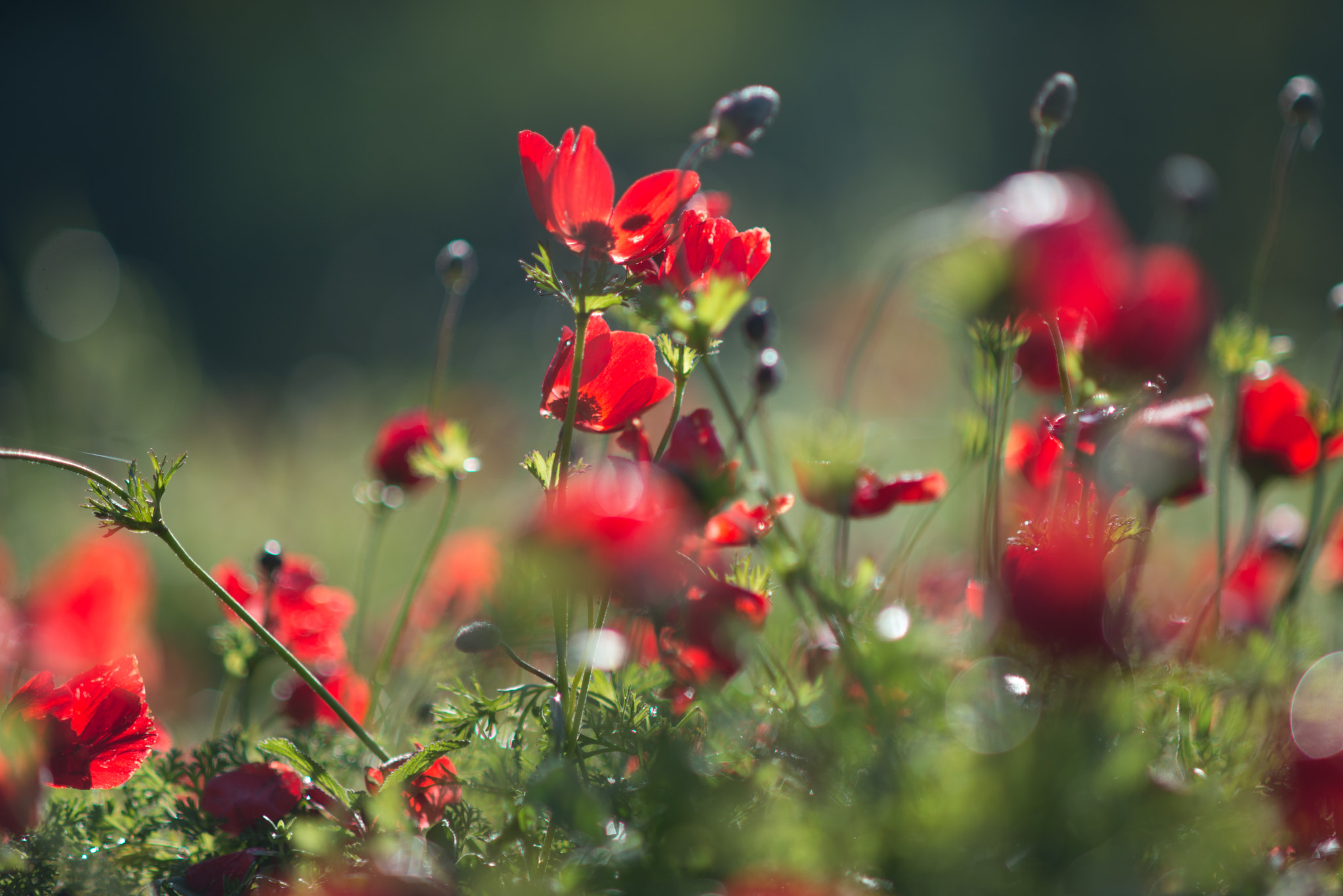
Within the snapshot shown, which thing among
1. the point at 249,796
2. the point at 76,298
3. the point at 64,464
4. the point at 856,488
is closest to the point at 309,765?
the point at 249,796

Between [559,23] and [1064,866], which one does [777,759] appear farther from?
[559,23]

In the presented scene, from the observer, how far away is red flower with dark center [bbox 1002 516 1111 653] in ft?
1.00

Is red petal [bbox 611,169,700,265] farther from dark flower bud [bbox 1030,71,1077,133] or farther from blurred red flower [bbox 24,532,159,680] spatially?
blurred red flower [bbox 24,532,159,680]

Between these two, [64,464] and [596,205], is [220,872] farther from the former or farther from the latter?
[596,205]

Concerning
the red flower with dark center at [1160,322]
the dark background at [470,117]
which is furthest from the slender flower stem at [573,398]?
the dark background at [470,117]

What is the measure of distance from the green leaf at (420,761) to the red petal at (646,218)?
0.71 feet

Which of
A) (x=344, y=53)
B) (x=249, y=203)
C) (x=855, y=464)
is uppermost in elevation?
(x=344, y=53)

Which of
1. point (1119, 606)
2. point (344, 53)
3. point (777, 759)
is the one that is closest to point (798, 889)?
point (777, 759)

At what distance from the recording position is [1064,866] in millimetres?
291

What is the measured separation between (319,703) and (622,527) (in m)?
0.36

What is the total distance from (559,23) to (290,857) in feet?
19.3

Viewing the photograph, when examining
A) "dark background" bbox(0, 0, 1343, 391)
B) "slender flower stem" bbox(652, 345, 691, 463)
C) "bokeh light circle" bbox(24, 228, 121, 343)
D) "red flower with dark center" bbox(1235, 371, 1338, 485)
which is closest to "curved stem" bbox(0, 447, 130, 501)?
"slender flower stem" bbox(652, 345, 691, 463)

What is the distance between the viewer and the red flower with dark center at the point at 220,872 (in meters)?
0.39

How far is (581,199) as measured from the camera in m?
0.40
